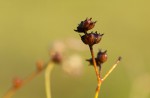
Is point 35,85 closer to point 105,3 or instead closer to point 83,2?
point 105,3

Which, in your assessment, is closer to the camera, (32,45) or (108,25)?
(32,45)

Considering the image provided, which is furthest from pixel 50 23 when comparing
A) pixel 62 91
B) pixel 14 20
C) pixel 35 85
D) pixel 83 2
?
pixel 62 91

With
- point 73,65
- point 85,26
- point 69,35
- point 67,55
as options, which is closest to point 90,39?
point 85,26

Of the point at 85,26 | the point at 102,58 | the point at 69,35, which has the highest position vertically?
the point at 85,26

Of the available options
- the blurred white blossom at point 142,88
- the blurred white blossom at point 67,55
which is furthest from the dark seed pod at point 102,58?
the blurred white blossom at point 142,88

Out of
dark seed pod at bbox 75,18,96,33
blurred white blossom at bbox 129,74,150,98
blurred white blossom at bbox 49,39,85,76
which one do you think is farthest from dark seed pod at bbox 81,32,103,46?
blurred white blossom at bbox 129,74,150,98

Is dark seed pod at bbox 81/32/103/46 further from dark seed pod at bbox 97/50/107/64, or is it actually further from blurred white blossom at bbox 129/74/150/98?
blurred white blossom at bbox 129/74/150/98

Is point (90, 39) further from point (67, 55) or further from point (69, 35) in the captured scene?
point (69, 35)

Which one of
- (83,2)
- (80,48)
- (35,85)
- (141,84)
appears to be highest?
(80,48)

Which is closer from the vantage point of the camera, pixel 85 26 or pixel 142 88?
pixel 85 26
